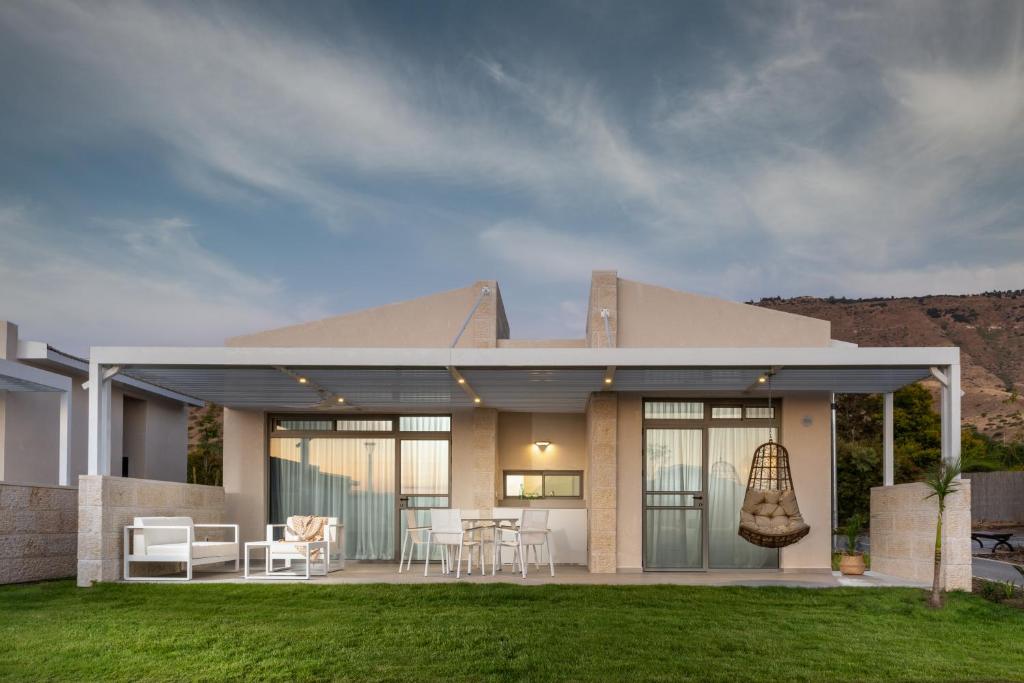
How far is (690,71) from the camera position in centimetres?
1769

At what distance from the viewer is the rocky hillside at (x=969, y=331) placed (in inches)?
1542

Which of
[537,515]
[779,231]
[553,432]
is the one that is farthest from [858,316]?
[537,515]

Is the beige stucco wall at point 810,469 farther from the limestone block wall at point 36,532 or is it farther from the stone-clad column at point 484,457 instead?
the limestone block wall at point 36,532

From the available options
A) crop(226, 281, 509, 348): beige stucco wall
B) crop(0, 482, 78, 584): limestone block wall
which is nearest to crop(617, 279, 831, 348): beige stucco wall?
crop(226, 281, 509, 348): beige stucco wall

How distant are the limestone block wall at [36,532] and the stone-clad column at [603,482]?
6.36 metres

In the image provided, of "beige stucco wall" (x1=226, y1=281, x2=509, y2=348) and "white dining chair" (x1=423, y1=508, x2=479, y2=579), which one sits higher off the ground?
"beige stucco wall" (x1=226, y1=281, x2=509, y2=348)

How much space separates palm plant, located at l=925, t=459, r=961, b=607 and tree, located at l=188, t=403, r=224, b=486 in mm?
22046

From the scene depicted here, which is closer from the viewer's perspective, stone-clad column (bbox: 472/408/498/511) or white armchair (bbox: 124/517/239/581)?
white armchair (bbox: 124/517/239/581)

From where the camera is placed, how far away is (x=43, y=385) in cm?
1283

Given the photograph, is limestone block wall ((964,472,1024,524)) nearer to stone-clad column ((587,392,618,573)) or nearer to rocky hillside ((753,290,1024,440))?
rocky hillside ((753,290,1024,440))

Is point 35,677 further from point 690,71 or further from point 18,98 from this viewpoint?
point 690,71

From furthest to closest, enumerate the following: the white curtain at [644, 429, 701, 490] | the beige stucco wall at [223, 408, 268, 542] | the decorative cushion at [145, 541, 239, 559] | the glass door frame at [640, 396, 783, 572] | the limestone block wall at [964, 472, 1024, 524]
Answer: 1. the limestone block wall at [964, 472, 1024, 524]
2. the beige stucco wall at [223, 408, 268, 542]
3. the white curtain at [644, 429, 701, 490]
4. the glass door frame at [640, 396, 783, 572]
5. the decorative cushion at [145, 541, 239, 559]

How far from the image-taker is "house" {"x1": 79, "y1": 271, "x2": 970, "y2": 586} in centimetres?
990

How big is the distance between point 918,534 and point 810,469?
213 cm
